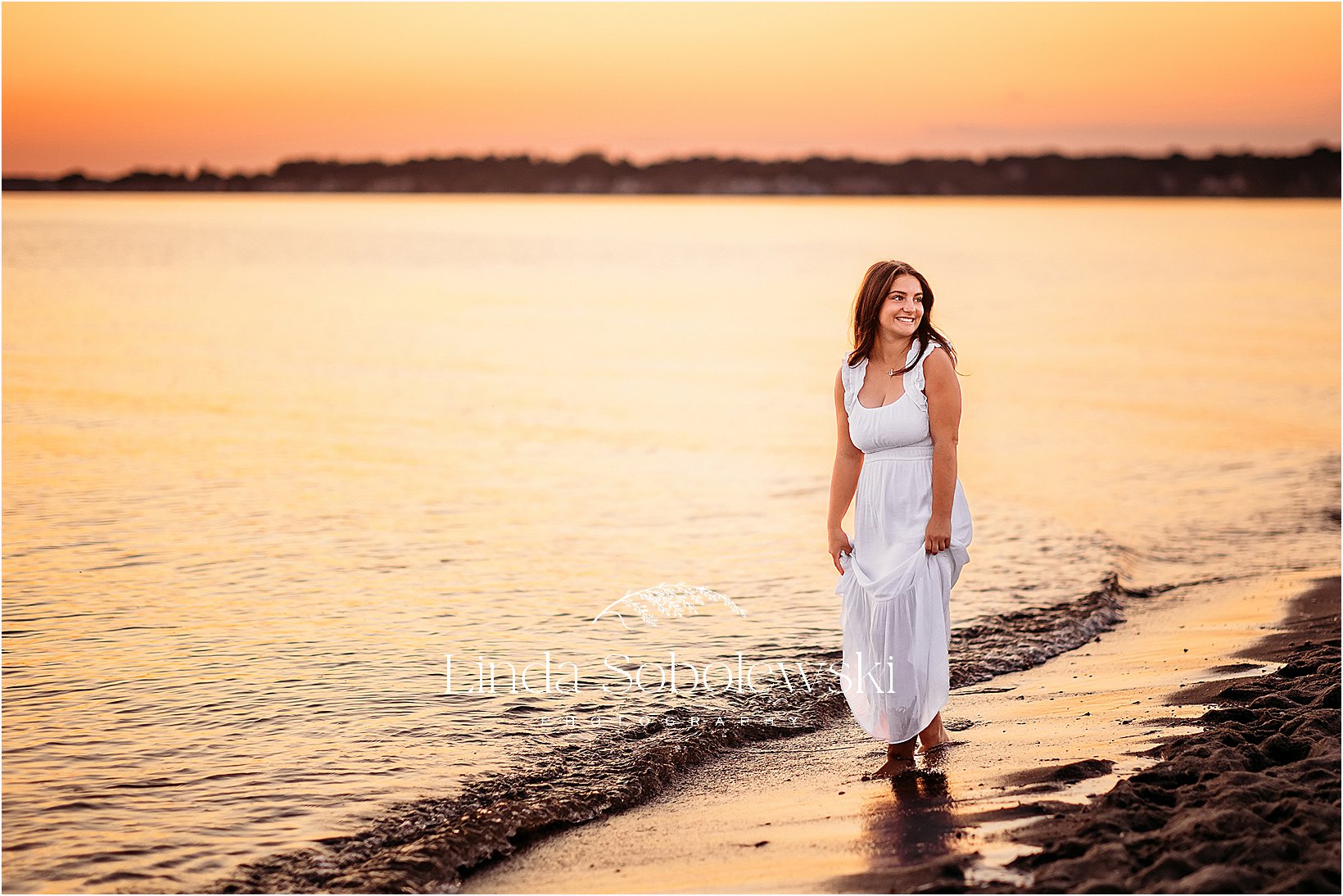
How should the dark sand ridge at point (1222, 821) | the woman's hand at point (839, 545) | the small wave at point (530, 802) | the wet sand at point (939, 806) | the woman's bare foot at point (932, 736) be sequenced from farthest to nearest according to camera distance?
the woman's bare foot at point (932, 736)
the woman's hand at point (839, 545)
the small wave at point (530, 802)
the wet sand at point (939, 806)
the dark sand ridge at point (1222, 821)

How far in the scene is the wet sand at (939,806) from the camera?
4555 mm

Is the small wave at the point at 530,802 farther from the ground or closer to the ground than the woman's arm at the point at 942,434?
closer to the ground

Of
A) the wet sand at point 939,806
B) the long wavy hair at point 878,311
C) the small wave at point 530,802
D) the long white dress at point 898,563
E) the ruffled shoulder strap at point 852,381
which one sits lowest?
the small wave at point 530,802

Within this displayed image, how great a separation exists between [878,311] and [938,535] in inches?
37.0

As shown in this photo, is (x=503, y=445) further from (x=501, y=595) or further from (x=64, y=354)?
(x=64, y=354)

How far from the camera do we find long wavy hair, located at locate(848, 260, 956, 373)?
17.5ft

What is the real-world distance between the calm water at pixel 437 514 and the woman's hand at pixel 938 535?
2.35 meters

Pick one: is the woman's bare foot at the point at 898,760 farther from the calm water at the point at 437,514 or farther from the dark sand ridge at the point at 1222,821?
the calm water at the point at 437,514

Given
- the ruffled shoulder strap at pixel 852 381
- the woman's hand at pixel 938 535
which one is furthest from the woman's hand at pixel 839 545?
the ruffled shoulder strap at pixel 852 381

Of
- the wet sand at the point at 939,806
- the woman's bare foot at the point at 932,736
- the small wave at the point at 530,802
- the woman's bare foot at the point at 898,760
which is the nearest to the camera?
the wet sand at the point at 939,806

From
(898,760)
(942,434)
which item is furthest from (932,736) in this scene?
(942,434)

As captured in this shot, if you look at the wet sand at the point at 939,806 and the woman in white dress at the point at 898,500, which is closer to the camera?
the wet sand at the point at 939,806

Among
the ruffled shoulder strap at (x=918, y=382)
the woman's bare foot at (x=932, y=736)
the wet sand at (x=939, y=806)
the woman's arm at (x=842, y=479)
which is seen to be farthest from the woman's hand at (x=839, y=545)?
the wet sand at (x=939, y=806)

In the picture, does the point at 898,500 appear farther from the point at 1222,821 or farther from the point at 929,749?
the point at 1222,821
